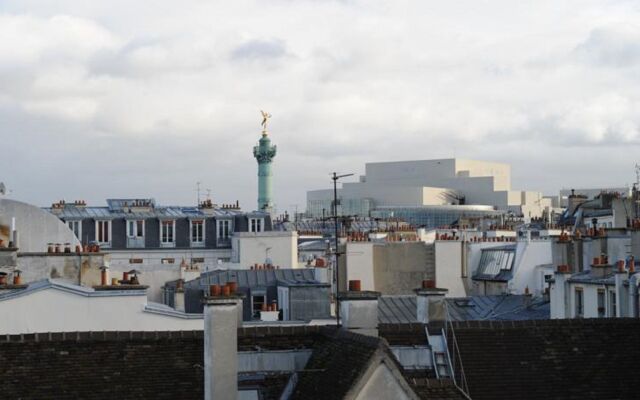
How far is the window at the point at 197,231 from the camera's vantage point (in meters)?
64.6

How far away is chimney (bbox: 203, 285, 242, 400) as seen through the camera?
17.0 metres

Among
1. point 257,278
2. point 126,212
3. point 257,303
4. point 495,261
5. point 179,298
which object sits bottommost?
point 257,303

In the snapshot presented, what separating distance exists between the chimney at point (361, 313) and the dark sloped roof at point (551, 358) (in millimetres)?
1701

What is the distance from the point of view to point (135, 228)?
209ft

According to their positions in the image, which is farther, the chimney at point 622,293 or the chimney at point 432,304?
the chimney at point 622,293

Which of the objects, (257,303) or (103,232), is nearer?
(257,303)

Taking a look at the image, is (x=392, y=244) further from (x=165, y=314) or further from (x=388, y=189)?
(x=388, y=189)

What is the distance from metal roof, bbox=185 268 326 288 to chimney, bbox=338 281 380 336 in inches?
842

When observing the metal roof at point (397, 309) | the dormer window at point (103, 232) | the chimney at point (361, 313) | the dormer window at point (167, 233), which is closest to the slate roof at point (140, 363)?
the chimney at point (361, 313)

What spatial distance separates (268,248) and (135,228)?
7.92 m

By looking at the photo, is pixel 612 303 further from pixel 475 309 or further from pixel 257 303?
pixel 257 303

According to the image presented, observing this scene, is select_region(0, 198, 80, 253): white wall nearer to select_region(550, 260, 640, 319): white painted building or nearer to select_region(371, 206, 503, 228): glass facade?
select_region(550, 260, 640, 319): white painted building

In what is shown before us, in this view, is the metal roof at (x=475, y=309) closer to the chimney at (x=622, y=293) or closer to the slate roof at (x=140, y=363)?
the chimney at (x=622, y=293)

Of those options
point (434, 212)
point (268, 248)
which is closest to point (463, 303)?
point (268, 248)
